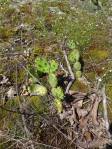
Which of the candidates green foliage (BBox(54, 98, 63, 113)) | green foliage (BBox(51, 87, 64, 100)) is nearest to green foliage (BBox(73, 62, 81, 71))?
green foliage (BBox(51, 87, 64, 100))

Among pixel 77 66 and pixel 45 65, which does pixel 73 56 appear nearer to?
pixel 77 66

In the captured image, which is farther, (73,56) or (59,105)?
(73,56)

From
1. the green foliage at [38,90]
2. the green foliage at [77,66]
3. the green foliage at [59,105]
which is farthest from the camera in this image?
the green foliage at [77,66]

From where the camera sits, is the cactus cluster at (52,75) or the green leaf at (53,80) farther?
the green leaf at (53,80)

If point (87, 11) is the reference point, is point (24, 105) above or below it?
below

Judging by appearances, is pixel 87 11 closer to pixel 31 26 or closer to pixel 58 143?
pixel 31 26

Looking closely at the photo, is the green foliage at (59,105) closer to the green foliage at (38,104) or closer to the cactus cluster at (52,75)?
the cactus cluster at (52,75)

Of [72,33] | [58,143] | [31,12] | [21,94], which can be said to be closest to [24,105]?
[21,94]

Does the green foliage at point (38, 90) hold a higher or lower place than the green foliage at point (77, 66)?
lower

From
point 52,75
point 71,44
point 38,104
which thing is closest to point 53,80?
point 52,75

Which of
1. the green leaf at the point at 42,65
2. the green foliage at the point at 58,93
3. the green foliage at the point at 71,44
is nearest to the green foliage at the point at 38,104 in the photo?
the green foliage at the point at 58,93

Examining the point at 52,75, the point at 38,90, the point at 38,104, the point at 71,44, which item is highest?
the point at 71,44
